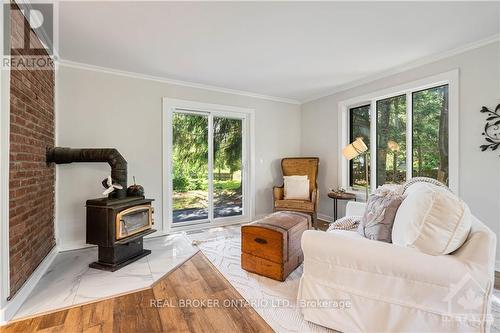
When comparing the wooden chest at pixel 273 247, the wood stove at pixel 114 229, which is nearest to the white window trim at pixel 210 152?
the wood stove at pixel 114 229

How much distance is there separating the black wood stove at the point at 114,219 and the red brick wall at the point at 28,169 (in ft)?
1.10

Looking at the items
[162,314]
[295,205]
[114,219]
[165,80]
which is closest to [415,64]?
[295,205]

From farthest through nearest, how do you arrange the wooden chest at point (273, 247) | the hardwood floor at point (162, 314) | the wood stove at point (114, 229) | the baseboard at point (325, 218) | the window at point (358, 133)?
the baseboard at point (325, 218), the window at point (358, 133), the wood stove at point (114, 229), the wooden chest at point (273, 247), the hardwood floor at point (162, 314)

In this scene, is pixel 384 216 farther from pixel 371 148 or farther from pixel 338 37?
Answer: pixel 371 148

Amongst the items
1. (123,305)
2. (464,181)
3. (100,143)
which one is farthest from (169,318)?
(464,181)

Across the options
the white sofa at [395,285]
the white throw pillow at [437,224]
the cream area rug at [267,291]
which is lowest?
the cream area rug at [267,291]

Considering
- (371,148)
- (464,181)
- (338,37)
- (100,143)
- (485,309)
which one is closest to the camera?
(485,309)

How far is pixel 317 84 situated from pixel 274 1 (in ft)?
7.32

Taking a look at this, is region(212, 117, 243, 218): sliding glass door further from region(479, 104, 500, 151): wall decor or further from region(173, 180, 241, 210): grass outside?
region(479, 104, 500, 151): wall decor

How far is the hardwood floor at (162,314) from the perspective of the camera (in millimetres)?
1652

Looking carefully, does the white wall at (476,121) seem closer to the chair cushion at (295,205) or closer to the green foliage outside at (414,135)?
the green foliage outside at (414,135)

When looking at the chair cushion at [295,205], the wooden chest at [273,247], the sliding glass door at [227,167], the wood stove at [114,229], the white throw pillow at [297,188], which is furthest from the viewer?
the sliding glass door at [227,167]

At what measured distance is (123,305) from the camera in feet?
6.26

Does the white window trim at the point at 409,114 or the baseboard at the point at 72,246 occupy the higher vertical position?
the white window trim at the point at 409,114
